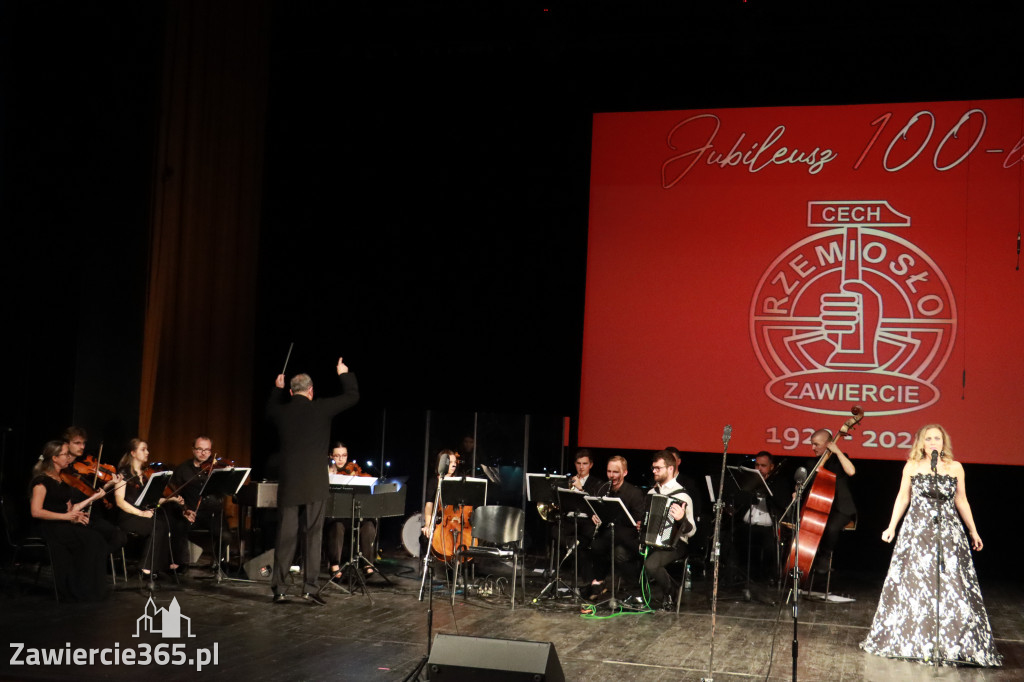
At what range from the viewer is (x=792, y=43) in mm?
9609

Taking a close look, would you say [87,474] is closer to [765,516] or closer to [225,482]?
[225,482]

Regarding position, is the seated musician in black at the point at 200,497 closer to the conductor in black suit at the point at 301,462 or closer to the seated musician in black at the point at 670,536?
the conductor in black suit at the point at 301,462

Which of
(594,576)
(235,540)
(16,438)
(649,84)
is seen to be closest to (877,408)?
(594,576)

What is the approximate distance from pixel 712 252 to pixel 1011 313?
2.57 m

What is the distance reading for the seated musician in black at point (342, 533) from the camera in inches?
333

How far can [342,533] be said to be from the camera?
334 inches

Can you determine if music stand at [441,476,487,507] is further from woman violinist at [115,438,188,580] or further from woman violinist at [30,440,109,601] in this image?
woman violinist at [30,440,109,601]

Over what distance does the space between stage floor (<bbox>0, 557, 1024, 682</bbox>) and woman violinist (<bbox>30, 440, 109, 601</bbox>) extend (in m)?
0.20

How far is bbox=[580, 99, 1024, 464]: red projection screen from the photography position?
901cm

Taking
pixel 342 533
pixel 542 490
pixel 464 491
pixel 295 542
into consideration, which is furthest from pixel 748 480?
pixel 295 542

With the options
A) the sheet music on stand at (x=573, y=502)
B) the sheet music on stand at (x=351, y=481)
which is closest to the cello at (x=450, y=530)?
the sheet music on stand at (x=351, y=481)

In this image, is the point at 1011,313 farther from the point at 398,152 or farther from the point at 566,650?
the point at 398,152

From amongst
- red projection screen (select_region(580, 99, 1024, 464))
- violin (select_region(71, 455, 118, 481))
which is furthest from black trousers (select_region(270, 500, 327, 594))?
red projection screen (select_region(580, 99, 1024, 464))

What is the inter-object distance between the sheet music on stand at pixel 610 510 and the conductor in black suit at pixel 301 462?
6.15 feet
